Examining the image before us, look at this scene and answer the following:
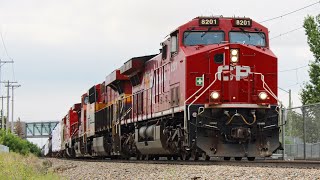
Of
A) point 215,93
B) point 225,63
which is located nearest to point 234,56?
point 225,63

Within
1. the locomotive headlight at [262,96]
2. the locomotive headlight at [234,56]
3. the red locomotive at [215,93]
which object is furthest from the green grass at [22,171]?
the locomotive headlight at [262,96]

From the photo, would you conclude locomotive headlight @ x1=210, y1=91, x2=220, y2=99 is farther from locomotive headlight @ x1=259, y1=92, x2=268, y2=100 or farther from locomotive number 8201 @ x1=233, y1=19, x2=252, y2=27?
locomotive number 8201 @ x1=233, y1=19, x2=252, y2=27

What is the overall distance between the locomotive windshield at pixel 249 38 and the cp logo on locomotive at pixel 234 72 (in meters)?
0.90

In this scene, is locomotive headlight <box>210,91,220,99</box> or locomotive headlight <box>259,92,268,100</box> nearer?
locomotive headlight <box>210,91,220,99</box>

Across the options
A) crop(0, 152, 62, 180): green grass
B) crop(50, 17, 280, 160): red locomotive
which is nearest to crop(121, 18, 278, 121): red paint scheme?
crop(50, 17, 280, 160): red locomotive

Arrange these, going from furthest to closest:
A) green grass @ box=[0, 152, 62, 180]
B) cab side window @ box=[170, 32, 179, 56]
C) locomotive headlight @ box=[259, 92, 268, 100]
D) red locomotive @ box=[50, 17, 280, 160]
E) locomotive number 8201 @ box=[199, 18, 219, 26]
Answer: cab side window @ box=[170, 32, 179, 56] → locomotive number 8201 @ box=[199, 18, 219, 26] → locomotive headlight @ box=[259, 92, 268, 100] → red locomotive @ box=[50, 17, 280, 160] → green grass @ box=[0, 152, 62, 180]

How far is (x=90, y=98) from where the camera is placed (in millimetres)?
29750

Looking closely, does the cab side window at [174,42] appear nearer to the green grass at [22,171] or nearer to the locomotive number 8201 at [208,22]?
the locomotive number 8201 at [208,22]

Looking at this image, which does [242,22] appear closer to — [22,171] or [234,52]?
[234,52]

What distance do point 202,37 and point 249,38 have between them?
1177 millimetres

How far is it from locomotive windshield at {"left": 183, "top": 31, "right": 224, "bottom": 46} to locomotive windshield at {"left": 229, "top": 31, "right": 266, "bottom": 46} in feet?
1.00

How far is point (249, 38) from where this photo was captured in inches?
608

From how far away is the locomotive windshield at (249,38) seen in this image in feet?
50.2

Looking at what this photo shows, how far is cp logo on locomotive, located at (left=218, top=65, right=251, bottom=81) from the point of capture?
1466 centimetres
